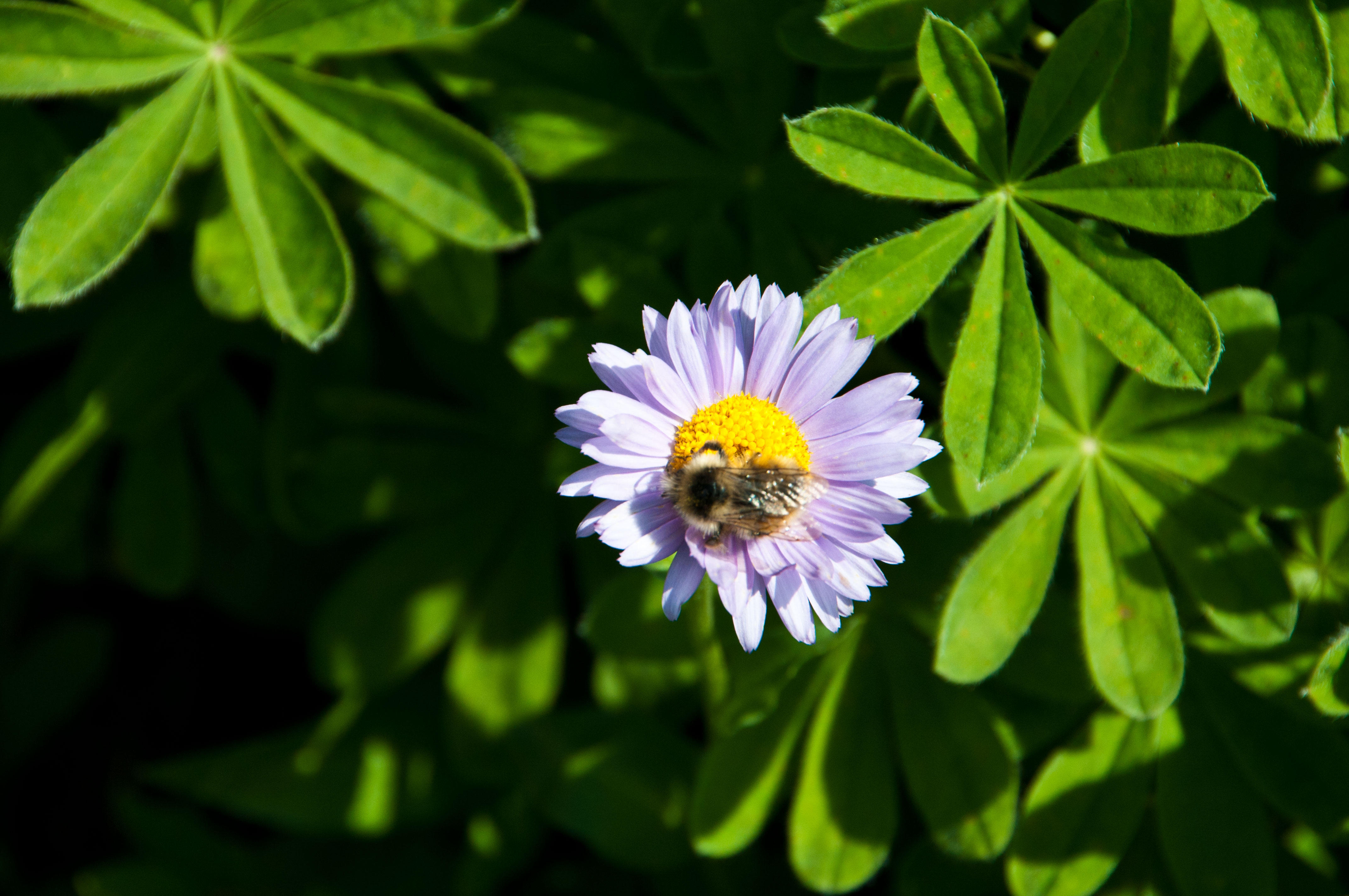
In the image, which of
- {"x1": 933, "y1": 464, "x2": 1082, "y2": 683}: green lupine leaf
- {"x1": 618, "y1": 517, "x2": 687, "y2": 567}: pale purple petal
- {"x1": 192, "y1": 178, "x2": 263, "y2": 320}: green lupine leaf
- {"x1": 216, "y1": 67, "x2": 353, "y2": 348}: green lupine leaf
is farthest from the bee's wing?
{"x1": 192, "y1": 178, "x2": 263, "y2": 320}: green lupine leaf

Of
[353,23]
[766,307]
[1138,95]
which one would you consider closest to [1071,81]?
[1138,95]

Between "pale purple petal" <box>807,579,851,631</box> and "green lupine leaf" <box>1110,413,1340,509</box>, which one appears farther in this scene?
"green lupine leaf" <box>1110,413,1340,509</box>

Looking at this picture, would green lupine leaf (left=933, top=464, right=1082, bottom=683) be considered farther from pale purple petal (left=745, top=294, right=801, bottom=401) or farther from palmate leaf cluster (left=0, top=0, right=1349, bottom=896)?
pale purple petal (left=745, top=294, right=801, bottom=401)

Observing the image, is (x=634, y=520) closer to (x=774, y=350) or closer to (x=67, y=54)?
(x=774, y=350)

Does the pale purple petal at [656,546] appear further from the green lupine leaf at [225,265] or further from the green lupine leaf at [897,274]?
the green lupine leaf at [225,265]

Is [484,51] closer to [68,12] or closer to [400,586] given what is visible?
[68,12]

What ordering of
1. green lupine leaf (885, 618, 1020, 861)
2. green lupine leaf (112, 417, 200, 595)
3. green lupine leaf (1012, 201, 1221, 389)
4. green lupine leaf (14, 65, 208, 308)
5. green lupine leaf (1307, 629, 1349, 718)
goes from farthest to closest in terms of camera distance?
green lupine leaf (112, 417, 200, 595)
green lupine leaf (885, 618, 1020, 861)
green lupine leaf (14, 65, 208, 308)
green lupine leaf (1307, 629, 1349, 718)
green lupine leaf (1012, 201, 1221, 389)

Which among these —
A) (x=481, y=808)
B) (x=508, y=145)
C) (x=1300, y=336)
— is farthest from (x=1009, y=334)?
(x=481, y=808)
